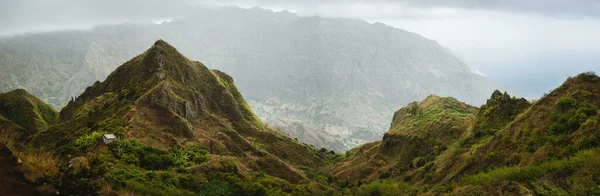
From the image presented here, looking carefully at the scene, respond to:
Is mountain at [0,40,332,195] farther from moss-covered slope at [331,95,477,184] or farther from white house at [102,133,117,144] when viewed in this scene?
moss-covered slope at [331,95,477,184]

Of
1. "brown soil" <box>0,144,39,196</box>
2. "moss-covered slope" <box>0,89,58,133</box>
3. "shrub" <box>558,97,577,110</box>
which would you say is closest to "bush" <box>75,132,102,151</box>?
"brown soil" <box>0,144,39,196</box>

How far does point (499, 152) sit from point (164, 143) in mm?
48556

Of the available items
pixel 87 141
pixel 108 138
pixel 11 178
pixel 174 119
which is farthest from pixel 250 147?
pixel 11 178

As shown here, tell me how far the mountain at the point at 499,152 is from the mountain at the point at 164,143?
16045 mm

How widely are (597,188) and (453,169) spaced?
32117 millimetres

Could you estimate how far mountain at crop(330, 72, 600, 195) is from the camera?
31828 mm

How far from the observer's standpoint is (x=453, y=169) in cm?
5853

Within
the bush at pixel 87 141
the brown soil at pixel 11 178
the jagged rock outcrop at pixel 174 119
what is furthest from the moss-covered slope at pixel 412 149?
the brown soil at pixel 11 178

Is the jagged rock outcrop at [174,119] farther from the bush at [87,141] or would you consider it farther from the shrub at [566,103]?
the shrub at [566,103]

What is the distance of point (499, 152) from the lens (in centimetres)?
5178

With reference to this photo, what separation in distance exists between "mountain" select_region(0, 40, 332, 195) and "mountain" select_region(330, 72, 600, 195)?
52.6ft

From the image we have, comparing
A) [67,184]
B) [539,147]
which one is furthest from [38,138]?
[539,147]

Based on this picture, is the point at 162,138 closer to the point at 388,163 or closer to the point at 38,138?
the point at 38,138

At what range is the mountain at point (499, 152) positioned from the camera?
3183 cm
